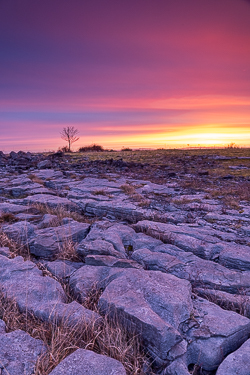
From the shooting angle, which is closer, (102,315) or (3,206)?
(102,315)

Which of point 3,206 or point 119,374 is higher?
point 3,206

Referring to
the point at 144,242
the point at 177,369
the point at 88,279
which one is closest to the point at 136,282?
the point at 88,279

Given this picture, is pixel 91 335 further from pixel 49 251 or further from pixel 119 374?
pixel 49 251

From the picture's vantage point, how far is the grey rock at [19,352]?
2.38 m

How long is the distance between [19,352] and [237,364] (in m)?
2.01

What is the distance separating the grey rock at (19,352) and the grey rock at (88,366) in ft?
1.05

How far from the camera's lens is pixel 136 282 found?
3.44m

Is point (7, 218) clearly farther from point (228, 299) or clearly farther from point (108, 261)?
point (228, 299)

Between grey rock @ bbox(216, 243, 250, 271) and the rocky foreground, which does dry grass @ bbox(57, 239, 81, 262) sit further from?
grey rock @ bbox(216, 243, 250, 271)

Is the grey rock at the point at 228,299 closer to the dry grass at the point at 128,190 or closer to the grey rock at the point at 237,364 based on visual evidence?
the grey rock at the point at 237,364

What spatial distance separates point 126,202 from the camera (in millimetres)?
8141

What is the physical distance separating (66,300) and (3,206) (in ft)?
16.5

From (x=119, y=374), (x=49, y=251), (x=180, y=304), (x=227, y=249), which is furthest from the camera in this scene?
(x=49, y=251)

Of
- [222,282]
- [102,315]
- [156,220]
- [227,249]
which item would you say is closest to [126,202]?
A: [156,220]
